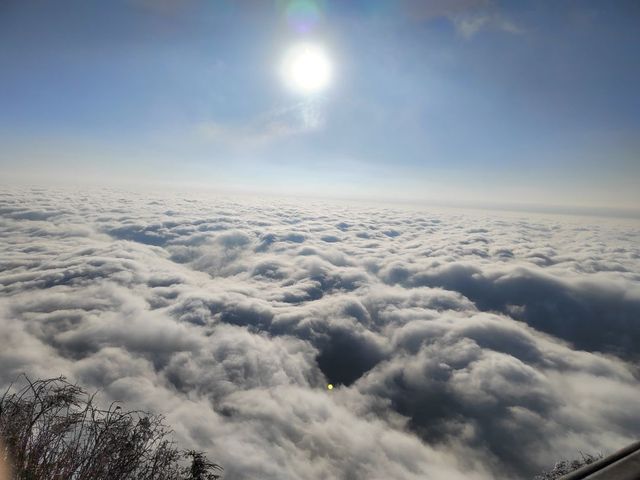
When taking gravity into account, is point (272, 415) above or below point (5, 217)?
below

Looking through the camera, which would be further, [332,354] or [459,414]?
[332,354]

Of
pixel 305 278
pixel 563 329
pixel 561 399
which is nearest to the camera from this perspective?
pixel 561 399

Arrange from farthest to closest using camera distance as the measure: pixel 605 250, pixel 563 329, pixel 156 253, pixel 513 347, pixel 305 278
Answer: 1. pixel 605 250
2. pixel 156 253
3. pixel 305 278
4. pixel 563 329
5. pixel 513 347

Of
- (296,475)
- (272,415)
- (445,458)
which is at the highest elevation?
(272,415)

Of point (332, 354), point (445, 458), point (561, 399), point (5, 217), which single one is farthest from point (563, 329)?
point (5, 217)

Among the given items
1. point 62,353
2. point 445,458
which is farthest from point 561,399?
point 62,353

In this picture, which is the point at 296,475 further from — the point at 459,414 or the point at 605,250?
the point at 605,250

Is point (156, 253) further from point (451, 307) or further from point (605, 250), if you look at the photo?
point (605, 250)

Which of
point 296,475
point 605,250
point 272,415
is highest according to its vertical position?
point 605,250

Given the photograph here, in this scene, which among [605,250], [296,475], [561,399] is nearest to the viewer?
[296,475]
